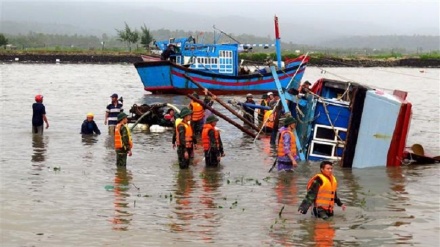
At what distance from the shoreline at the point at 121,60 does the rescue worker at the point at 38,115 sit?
67.9 m

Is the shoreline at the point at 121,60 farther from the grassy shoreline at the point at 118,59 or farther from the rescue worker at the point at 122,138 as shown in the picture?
the rescue worker at the point at 122,138

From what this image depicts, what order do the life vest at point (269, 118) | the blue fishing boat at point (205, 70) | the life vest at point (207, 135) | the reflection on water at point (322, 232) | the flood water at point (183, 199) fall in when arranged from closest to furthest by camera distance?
the reflection on water at point (322, 232) < the flood water at point (183, 199) < the life vest at point (207, 135) < the life vest at point (269, 118) < the blue fishing boat at point (205, 70)

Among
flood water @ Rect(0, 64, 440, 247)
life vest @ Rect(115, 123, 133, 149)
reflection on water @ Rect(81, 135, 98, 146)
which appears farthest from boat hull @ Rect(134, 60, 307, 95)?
life vest @ Rect(115, 123, 133, 149)

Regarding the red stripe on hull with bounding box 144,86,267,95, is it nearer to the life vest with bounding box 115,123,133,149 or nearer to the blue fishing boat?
the blue fishing boat

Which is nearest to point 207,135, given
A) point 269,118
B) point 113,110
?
point 269,118

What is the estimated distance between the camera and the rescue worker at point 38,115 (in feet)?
A: 76.9

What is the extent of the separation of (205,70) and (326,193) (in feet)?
107

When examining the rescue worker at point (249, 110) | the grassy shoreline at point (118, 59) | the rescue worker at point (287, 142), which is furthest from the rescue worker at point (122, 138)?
the grassy shoreline at point (118, 59)

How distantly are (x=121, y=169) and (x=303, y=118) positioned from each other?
4560 mm

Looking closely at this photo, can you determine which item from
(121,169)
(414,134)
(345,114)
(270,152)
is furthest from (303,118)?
(414,134)

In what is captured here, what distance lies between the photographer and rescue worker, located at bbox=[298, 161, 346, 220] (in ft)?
41.5

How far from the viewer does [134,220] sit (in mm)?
13164

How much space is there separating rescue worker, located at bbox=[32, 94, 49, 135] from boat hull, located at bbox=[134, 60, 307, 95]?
1964 cm

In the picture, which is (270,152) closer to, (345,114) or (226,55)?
(345,114)
